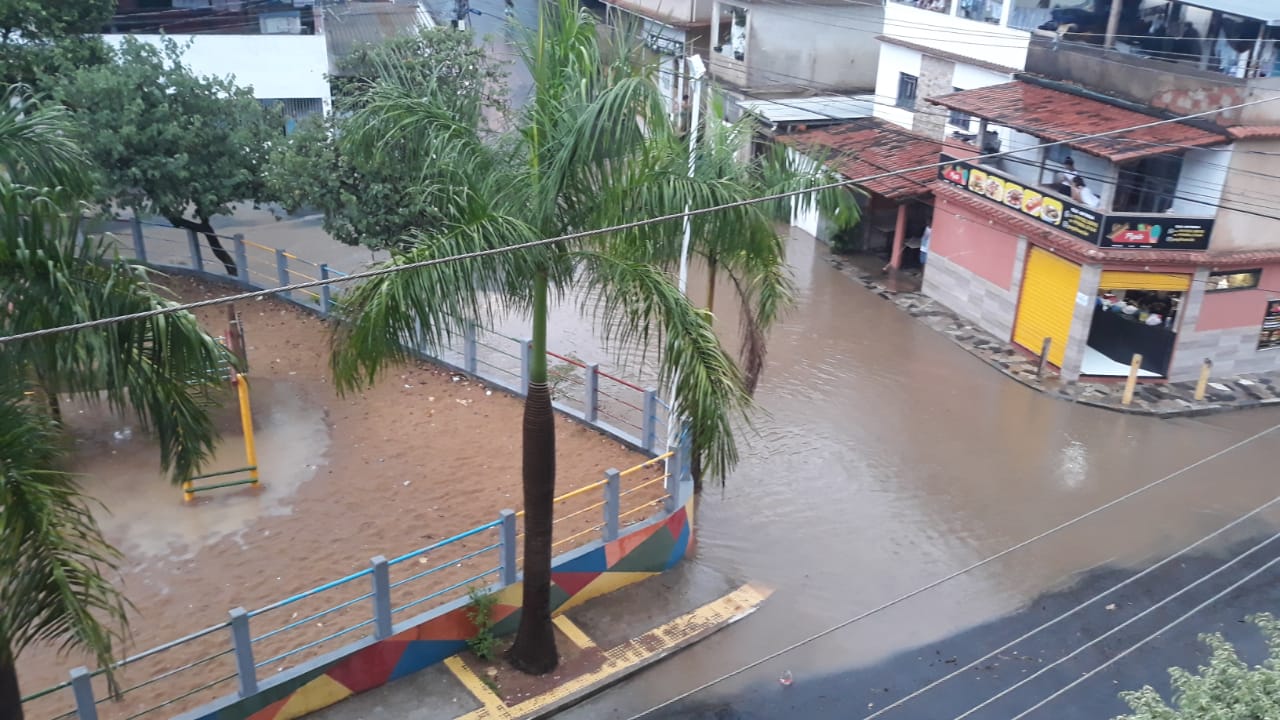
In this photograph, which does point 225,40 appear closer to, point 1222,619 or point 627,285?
point 627,285

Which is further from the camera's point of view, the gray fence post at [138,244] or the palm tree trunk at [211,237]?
the gray fence post at [138,244]

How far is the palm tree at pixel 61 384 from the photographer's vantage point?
5.35 metres

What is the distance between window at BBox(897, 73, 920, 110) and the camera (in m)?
23.8

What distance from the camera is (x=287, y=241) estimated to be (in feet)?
73.5

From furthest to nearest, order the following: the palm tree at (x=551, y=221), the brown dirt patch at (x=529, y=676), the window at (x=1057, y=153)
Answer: the window at (x=1057, y=153) < the brown dirt patch at (x=529, y=676) < the palm tree at (x=551, y=221)

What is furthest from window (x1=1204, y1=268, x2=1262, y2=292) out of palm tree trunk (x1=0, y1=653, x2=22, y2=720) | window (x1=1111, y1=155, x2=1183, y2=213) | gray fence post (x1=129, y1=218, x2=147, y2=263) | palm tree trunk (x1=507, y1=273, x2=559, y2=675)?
gray fence post (x1=129, y1=218, x2=147, y2=263)

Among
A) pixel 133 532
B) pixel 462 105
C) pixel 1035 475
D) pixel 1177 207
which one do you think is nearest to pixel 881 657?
pixel 1035 475

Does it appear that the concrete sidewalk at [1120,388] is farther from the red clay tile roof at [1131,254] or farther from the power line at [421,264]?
the power line at [421,264]

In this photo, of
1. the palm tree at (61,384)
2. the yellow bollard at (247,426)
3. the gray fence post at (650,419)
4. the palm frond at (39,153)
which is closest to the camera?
the palm tree at (61,384)

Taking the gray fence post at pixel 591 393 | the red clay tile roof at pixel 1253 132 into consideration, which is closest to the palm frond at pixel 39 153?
the gray fence post at pixel 591 393

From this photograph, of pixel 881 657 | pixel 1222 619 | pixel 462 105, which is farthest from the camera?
pixel 1222 619

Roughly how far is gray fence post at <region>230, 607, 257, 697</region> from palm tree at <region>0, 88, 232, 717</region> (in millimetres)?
1940

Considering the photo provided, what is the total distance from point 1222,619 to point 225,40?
21.8 m

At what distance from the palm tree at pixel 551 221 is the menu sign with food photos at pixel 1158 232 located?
958cm
